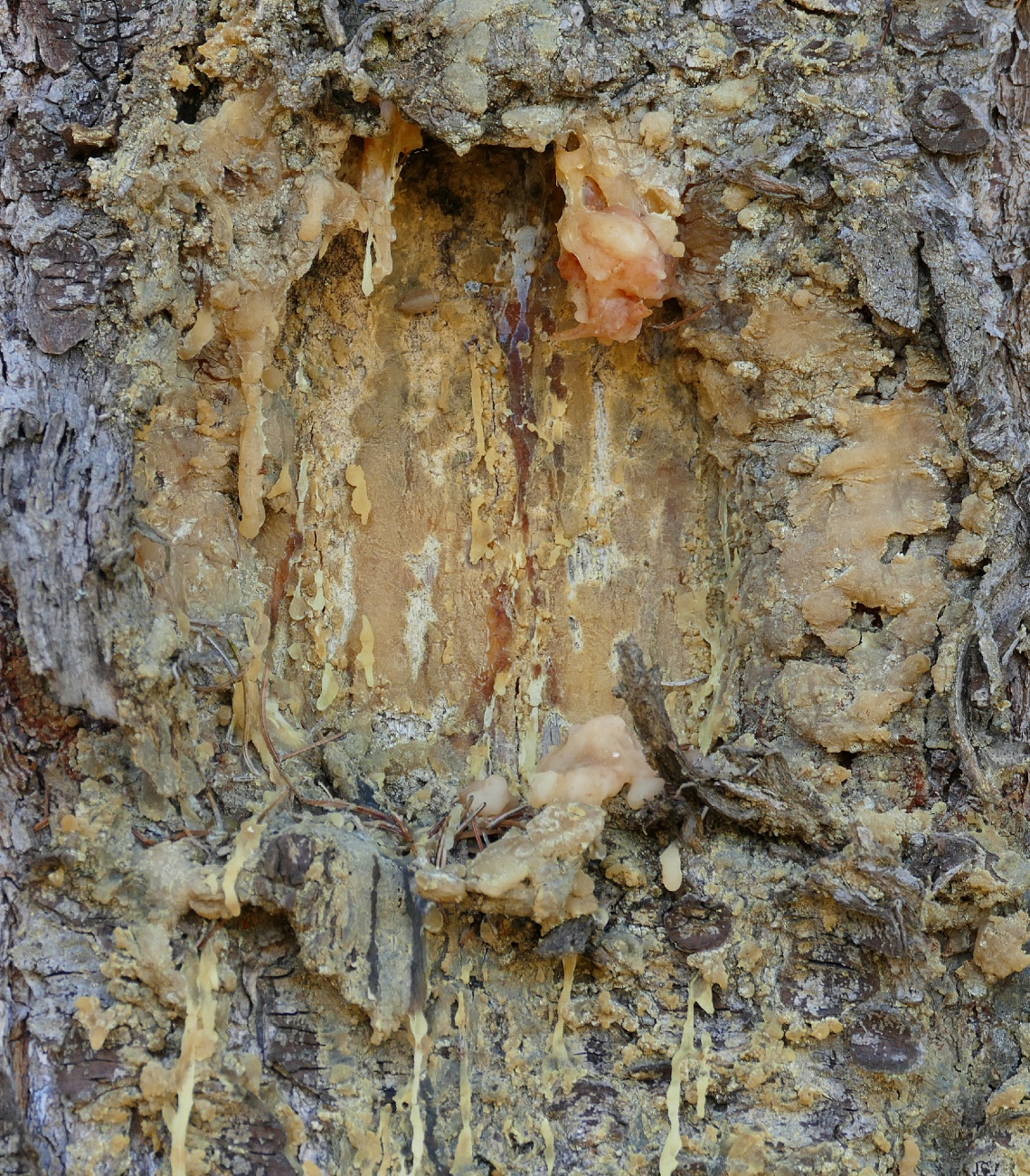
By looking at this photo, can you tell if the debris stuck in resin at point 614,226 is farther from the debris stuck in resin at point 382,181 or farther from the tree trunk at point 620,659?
the debris stuck in resin at point 382,181

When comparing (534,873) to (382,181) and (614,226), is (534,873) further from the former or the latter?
(382,181)

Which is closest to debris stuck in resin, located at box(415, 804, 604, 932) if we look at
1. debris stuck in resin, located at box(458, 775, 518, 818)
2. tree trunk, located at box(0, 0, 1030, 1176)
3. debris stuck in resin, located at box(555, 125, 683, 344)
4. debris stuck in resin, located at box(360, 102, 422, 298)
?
tree trunk, located at box(0, 0, 1030, 1176)

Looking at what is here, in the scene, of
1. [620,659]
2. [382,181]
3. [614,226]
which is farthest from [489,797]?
[382,181]

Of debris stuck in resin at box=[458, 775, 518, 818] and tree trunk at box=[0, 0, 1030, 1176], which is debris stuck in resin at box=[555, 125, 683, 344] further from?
debris stuck in resin at box=[458, 775, 518, 818]

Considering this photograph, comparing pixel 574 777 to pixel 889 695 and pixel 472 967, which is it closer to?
pixel 472 967

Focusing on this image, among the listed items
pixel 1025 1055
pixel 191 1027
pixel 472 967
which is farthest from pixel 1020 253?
pixel 191 1027

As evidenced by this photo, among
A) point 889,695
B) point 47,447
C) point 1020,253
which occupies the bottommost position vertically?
point 889,695

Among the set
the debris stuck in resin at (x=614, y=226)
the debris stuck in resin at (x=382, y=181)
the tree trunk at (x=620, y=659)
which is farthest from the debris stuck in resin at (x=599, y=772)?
the debris stuck in resin at (x=382, y=181)
